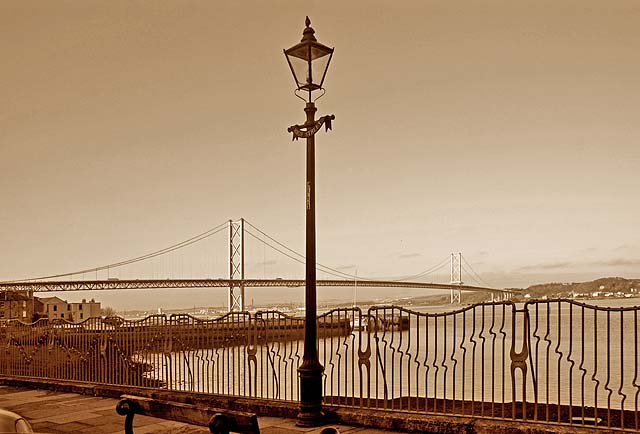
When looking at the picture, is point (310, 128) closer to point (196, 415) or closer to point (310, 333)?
point (310, 333)

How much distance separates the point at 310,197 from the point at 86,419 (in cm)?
416

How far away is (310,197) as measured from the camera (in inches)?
331

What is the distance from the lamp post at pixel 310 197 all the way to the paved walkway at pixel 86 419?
0.34m

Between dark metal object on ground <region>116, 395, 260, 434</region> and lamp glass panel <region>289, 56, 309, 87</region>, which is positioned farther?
lamp glass panel <region>289, 56, 309, 87</region>

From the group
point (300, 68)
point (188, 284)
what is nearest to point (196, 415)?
point (300, 68)

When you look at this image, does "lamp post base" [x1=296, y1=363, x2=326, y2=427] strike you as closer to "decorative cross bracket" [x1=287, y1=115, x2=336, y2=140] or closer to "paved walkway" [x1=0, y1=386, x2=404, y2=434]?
"paved walkway" [x1=0, y1=386, x2=404, y2=434]

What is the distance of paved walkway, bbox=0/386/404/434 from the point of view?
8352 mm

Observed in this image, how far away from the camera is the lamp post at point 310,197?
8156 mm

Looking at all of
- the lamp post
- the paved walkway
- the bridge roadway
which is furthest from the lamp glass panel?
the bridge roadway

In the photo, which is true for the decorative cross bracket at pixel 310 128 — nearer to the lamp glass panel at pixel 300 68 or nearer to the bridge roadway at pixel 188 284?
the lamp glass panel at pixel 300 68

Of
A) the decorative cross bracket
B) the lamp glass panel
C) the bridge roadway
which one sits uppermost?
the lamp glass panel

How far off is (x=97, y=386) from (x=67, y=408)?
4.10 ft

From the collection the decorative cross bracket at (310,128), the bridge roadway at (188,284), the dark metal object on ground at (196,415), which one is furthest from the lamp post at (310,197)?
the bridge roadway at (188,284)

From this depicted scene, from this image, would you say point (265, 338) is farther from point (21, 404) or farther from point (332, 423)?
point (21, 404)
